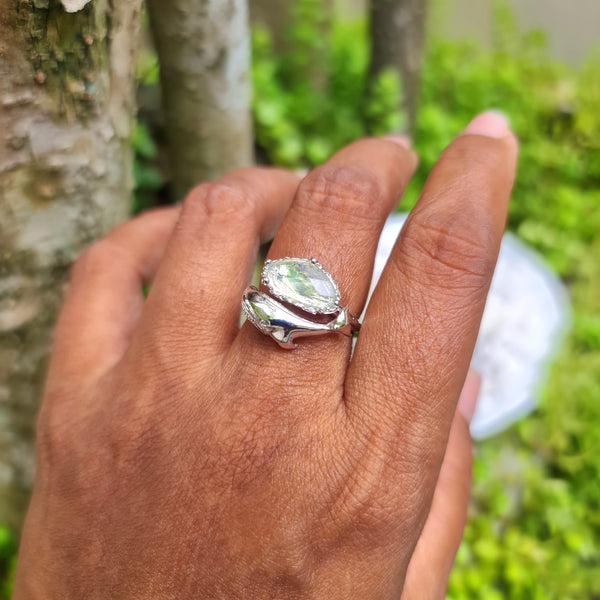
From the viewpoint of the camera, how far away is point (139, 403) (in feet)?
3.34

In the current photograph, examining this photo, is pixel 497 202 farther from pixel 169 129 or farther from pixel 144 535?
pixel 169 129

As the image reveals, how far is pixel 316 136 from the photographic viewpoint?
2.89 meters

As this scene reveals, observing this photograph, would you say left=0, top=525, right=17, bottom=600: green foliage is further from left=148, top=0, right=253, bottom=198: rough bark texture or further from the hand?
A: left=148, top=0, right=253, bottom=198: rough bark texture

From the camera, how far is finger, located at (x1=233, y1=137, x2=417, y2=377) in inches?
37.9

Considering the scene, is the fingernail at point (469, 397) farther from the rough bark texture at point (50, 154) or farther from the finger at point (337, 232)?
the rough bark texture at point (50, 154)

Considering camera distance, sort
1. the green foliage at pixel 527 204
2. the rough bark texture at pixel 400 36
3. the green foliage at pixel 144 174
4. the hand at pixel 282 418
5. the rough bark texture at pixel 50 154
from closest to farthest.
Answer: the hand at pixel 282 418
the rough bark texture at pixel 50 154
the green foliage at pixel 527 204
the green foliage at pixel 144 174
the rough bark texture at pixel 400 36

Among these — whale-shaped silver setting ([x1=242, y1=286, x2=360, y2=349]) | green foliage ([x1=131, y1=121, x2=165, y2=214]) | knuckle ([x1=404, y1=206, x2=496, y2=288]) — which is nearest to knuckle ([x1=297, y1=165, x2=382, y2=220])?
knuckle ([x1=404, y1=206, x2=496, y2=288])

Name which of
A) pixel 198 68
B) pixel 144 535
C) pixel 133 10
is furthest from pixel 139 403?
pixel 198 68

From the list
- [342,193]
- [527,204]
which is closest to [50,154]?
[342,193]

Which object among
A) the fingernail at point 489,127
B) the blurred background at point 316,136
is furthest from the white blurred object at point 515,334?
the fingernail at point 489,127

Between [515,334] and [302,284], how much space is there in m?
1.80

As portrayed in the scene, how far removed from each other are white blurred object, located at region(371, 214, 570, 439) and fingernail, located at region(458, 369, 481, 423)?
87 centimetres

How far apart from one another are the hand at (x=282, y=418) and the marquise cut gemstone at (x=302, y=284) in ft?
0.16

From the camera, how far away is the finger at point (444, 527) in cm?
102
